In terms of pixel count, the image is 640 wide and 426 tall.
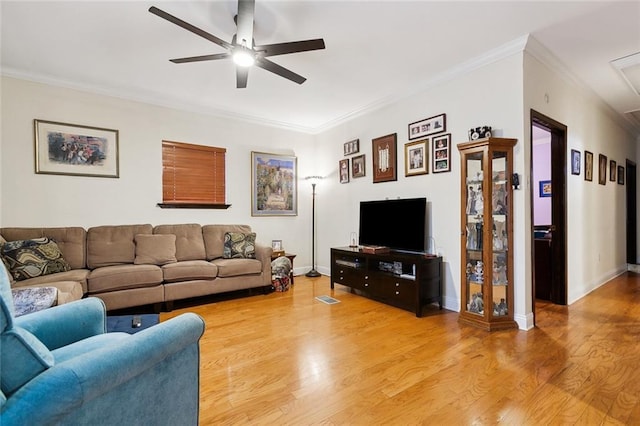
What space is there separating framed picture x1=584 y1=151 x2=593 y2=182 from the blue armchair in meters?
4.79

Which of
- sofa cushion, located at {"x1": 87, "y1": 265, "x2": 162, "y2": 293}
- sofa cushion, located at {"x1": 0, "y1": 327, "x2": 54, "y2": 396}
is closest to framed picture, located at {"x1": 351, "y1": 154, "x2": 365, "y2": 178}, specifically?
sofa cushion, located at {"x1": 87, "y1": 265, "x2": 162, "y2": 293}

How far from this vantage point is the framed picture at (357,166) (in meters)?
4.66

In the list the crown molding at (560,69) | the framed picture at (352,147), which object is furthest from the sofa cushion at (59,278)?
the crown molding at (560,69)

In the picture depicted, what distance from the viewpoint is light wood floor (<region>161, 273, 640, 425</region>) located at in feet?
5.48

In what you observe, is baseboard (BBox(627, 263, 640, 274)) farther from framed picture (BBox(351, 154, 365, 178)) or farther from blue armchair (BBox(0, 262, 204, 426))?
blue armchair (BBox(0, 262, 204, 426))

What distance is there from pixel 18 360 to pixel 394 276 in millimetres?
3174

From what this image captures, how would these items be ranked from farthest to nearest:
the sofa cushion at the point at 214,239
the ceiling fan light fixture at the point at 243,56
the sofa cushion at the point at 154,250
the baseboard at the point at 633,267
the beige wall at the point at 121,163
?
the baseboard at the point at 633,267 < the sofa cushion at the point at 214,239 < the sofa cushion at the point at 154,250 < the beige wall at the point at 121,163 < the ceiling fan light fixture at the point at 243,56

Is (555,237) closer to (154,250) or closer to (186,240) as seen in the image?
(186,240)

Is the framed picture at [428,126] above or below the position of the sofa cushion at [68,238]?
above

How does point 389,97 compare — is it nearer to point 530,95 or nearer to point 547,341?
point 530,95

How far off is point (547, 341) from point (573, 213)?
6.16 feet

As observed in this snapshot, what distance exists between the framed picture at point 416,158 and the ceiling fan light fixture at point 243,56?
2.18m

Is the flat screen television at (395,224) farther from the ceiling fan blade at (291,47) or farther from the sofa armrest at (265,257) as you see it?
Answer: the ceiling fan blade at (291,47)

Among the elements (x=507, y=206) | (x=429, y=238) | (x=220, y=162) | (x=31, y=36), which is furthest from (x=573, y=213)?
(x=31, y=36)
